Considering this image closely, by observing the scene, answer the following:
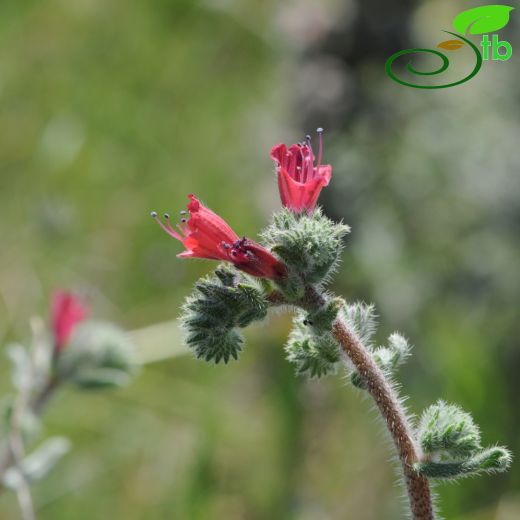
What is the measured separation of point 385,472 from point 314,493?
1.31ft

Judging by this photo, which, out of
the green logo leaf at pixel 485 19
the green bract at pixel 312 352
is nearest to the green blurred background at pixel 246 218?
the green logo leaf at pixel 485 19

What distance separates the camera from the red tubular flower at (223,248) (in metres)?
1.84

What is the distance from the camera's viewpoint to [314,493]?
402 cm

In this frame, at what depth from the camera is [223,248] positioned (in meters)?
1.87

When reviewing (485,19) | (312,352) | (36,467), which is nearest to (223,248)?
(312,352)

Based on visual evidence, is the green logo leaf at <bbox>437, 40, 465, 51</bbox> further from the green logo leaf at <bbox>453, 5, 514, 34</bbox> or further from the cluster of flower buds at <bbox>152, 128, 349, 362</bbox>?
the cluster of flower buds at <bbox>152, 128, 349, 362</bbox>

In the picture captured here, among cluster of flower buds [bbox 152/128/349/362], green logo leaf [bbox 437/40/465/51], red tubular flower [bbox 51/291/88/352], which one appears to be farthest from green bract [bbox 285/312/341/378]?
green logo leaf [bbox 437/40/465/51]

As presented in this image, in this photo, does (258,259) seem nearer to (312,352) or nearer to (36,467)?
(312,352)

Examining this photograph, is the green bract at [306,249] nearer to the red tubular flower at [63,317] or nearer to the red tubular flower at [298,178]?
the red tubular flower at [298,178]

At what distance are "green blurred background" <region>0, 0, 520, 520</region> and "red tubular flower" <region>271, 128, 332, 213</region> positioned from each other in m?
1.93

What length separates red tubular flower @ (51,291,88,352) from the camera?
3107mm

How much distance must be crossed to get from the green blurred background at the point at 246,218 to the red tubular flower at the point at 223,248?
1955 millimetres

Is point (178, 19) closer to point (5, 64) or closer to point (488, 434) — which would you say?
point (5, 64)

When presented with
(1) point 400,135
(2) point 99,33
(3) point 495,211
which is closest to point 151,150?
(2) point 99,33
